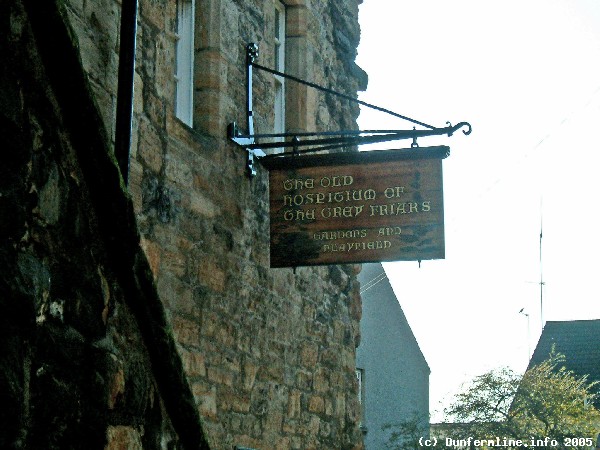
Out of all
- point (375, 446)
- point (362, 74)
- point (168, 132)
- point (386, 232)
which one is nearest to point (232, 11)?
point (168, 132)

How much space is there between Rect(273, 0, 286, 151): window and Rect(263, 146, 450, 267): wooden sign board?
1.38 meters

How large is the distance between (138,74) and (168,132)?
1.64 feet

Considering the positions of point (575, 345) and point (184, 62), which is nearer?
point (184, 62)

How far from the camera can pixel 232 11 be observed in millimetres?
8227

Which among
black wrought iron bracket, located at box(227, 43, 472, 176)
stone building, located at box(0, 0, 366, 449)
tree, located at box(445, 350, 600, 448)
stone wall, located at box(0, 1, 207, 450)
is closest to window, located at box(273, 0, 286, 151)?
stone building, located at box(0, 0, 366, 449)

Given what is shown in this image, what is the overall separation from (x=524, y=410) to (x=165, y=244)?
1907cm

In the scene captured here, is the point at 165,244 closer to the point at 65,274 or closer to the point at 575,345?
the point at 65,274

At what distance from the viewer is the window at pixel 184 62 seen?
25.3 ft

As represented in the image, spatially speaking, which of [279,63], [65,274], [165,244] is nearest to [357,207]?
[165,244]

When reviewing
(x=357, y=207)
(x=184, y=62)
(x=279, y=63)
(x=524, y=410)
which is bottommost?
(x=524, y=410)

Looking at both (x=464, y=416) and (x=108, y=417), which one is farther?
(x=464, y=416)

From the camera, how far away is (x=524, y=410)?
81.7 feet

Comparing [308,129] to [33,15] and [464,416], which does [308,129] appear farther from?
[464,416]

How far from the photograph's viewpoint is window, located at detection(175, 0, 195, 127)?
771cm
